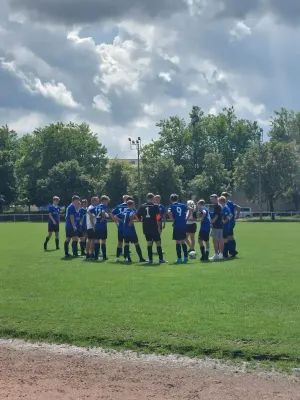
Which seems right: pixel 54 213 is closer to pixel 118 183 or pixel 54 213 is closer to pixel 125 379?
pixel 125 379

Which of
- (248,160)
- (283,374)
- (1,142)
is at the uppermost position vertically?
(1,142)

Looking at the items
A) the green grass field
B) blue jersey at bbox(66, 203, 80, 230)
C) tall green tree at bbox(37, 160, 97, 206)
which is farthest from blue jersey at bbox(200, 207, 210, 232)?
tall green tree at bbox(37, 160, 97, 206)

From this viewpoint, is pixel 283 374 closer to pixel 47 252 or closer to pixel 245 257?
pixel 245 257

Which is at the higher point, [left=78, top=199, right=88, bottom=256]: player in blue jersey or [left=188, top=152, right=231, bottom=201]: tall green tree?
[left=188, top=152, right=231, bottom=201]: tall green tree

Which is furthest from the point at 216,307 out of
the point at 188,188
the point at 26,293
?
the point at 188,188

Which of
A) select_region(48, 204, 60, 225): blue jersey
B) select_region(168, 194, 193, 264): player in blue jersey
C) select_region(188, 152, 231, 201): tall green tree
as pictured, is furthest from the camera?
select_region(188, 152, 231, 201): tall green tree

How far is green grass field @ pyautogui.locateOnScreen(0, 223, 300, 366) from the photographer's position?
23.8ft

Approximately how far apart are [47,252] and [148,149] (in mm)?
73323

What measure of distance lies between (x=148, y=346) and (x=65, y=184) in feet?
218

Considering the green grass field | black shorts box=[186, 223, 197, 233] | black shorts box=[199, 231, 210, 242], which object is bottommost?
the green grass field

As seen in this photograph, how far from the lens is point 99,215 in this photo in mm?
17188

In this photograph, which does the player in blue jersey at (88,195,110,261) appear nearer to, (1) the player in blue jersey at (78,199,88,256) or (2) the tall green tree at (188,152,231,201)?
(1) the player in blue jersey at (78,199,88,256)

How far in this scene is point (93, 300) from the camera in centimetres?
991

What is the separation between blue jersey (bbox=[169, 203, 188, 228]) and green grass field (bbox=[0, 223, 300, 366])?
2.00 metres
